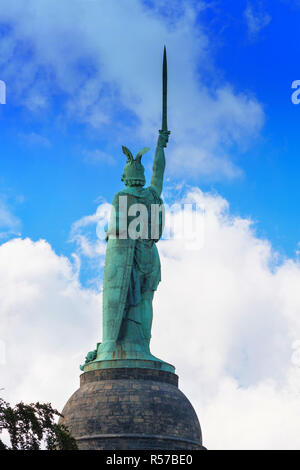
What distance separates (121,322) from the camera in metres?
24.8

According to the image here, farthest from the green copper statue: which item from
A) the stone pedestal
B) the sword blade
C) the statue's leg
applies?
the sword blade

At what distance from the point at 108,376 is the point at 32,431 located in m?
4.11

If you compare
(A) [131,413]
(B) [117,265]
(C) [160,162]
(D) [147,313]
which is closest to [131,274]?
(B) [117,265]

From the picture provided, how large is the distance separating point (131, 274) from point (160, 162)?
3.95 m

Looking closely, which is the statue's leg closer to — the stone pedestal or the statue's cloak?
the statue's cloak

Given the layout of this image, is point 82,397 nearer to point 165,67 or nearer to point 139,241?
point 139,241

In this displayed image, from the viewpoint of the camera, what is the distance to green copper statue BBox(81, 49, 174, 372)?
80.6 ft

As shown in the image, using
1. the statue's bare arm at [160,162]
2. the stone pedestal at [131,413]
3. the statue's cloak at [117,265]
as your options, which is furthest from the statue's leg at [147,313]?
the statue's bare arm at [160,162]

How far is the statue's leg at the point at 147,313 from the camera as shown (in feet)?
82.5

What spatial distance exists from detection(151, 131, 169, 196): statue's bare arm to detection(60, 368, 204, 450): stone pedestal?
605 cm

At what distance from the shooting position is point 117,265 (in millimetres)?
25234

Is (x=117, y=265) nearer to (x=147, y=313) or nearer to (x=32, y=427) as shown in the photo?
(x=147, y=313)
